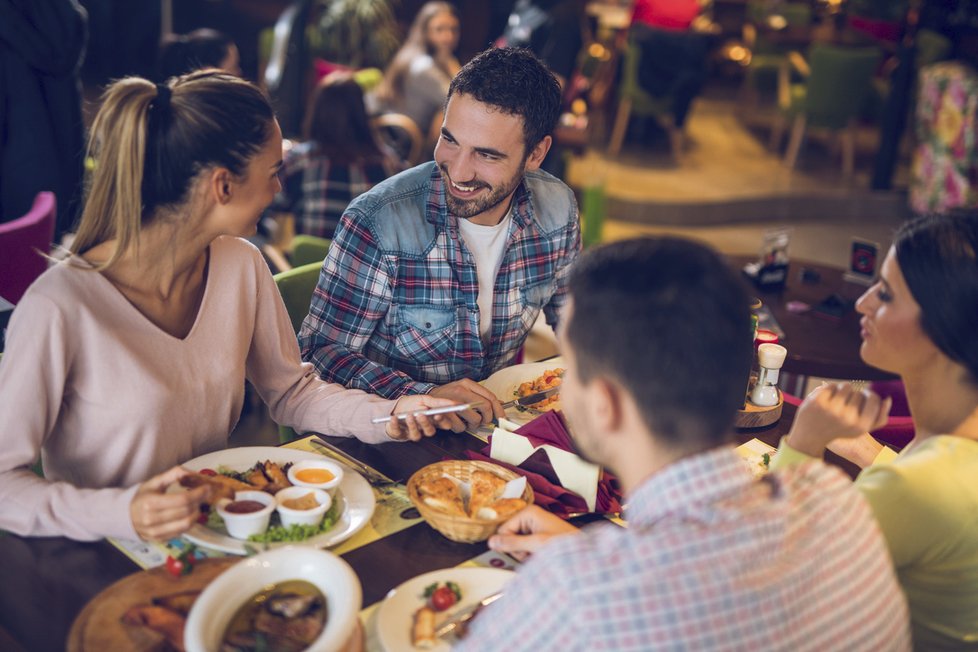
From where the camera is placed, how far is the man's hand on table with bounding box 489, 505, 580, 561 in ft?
4.56

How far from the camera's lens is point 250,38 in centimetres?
762

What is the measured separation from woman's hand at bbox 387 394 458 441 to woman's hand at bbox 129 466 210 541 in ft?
1.45

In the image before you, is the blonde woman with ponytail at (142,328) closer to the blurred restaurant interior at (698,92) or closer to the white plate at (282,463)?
the white plate at (282,463)

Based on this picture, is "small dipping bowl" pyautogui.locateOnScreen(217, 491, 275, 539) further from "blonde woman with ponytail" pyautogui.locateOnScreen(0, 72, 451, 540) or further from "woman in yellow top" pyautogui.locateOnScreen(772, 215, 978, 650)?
"woman in yellow top" pyautogui.locateOnScreen(772, 215, 978, 650)

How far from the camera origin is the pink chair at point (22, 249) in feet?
7.82

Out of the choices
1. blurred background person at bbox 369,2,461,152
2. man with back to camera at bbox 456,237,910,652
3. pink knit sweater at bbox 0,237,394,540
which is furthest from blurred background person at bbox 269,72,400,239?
man with back to camera at bbox 456,237,910,652

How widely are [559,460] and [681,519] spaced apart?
609 millimetres

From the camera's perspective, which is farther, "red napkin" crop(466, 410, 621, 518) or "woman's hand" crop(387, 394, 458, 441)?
"woman's hand" crop(387, 394, 458, 441)

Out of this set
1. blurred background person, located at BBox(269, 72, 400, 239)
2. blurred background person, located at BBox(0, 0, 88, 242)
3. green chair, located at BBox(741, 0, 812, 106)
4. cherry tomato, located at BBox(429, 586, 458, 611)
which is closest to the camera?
cherry tomato, located at BBox(429, 586, 458, 611)

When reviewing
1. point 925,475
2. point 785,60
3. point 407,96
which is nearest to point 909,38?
point 785,60

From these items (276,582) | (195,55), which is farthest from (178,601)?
(195,55)

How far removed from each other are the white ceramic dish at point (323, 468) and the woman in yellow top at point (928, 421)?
2.28ft

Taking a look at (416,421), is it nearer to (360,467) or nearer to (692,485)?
(360,467)

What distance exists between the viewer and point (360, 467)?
1640mm
